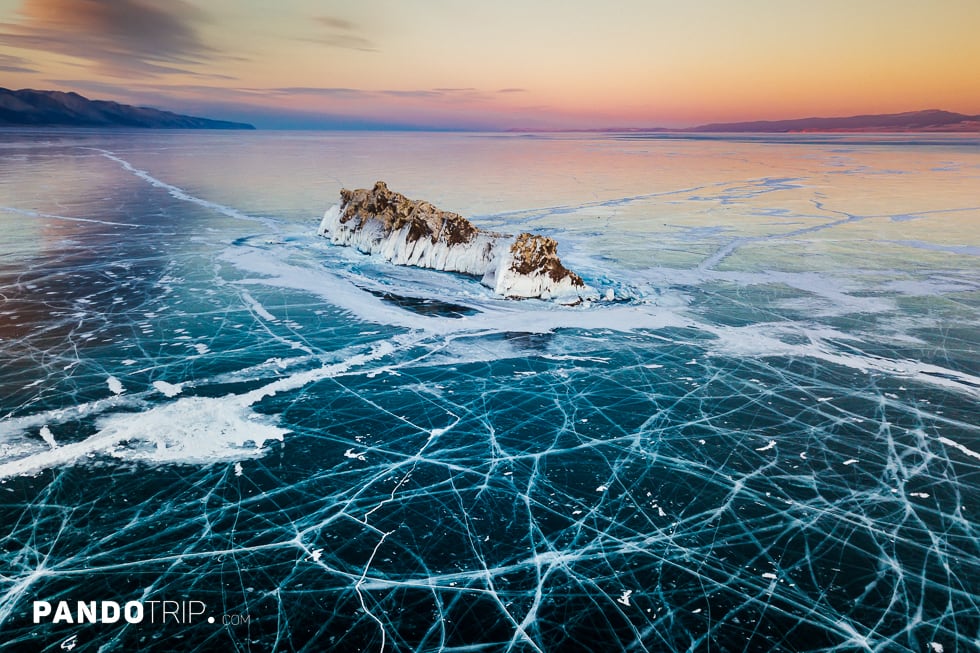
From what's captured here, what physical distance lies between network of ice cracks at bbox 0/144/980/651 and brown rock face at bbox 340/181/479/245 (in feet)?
12.9

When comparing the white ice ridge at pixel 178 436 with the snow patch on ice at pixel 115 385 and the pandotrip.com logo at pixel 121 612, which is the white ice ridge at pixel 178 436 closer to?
→ the snow patch on ice at pixel 115 385

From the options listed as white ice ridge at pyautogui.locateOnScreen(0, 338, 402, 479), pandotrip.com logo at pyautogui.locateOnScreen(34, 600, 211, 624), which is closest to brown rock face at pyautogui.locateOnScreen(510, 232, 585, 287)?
white ice ridge at pyautogui.locateOnScreen(0, 338, 402, 479)

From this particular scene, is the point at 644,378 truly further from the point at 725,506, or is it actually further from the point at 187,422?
the point at 187,422

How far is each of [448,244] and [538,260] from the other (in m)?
2.42

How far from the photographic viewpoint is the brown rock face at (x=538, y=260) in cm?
952

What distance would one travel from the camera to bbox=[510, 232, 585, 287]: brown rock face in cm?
952

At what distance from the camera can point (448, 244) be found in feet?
37.3

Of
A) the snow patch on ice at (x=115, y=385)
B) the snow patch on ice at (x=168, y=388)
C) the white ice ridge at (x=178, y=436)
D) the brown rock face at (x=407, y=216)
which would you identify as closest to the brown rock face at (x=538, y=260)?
the brown rock face at (x=407, y=216)

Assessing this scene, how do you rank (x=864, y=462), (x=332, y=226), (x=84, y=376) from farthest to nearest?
1. (x=332, y=226)
2. (x=84, y=376)
3. (x=864, y=462)

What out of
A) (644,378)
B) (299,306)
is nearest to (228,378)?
(299,306)

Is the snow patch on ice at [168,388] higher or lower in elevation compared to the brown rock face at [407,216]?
lower

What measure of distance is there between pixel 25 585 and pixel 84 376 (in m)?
3.30

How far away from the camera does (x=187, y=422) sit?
17.6 feet

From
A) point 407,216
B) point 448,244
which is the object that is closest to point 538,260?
point 448,244
